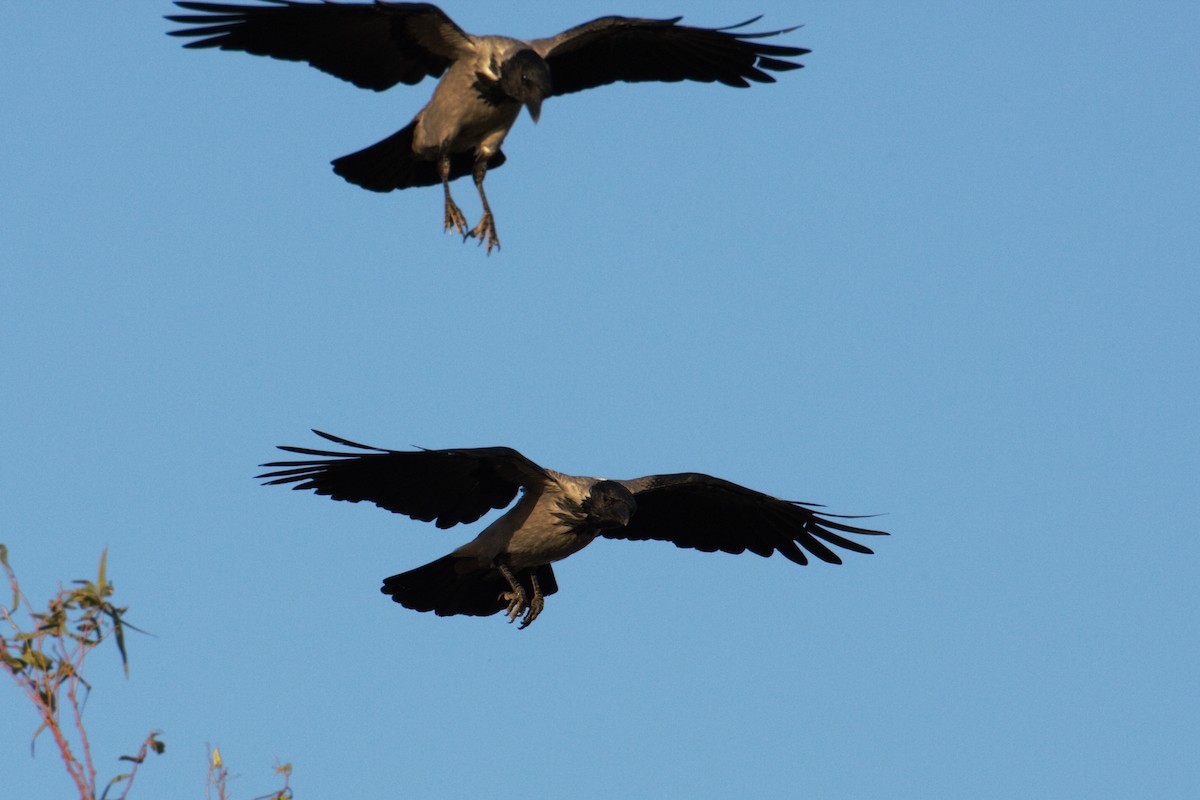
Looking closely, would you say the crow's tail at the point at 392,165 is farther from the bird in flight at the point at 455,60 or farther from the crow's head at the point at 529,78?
the crow's head at the point at 529,78

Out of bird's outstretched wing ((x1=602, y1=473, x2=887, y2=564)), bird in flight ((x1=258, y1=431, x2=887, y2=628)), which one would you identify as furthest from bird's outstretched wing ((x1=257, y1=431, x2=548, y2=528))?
bird's outstretched wing ((x1=602, y1=473, x2=887, y2=564))

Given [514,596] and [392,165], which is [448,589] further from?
[392,165]

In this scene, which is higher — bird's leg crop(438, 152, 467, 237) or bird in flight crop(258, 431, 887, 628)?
bird's leg crop(438, 152, 467, 237)

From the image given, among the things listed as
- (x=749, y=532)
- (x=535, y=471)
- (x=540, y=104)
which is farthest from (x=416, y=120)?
(x=749, y=532)

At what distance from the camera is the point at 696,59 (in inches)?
497

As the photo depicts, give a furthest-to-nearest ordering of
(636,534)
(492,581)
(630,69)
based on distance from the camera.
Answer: (630,69) → (636,534) → (492,581)

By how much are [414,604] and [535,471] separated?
147 centimetres

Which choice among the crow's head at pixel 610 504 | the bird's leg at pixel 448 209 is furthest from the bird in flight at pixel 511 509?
the bird's leg at pixel 448 209

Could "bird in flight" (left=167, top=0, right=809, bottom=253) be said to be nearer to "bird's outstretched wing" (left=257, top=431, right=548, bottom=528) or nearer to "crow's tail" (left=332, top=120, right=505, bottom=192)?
"crow's tail" (left=332, top=120, right=505, bottom=192)

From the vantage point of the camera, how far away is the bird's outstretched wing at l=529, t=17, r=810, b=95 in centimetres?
1221

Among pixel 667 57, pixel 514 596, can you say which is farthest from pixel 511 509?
pixel 667 57

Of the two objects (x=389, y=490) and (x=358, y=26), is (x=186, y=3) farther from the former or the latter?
(x=389, y=490)

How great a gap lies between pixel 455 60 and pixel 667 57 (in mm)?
1889

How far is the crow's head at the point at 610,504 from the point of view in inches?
402
